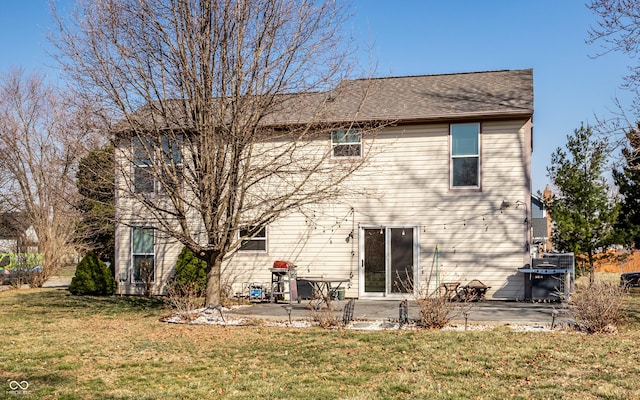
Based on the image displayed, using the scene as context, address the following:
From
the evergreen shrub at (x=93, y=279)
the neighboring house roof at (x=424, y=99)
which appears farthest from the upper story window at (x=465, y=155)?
the evergreen shrub at (x=93, y=279)

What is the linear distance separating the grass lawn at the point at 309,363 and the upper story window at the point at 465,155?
5503 millimetres

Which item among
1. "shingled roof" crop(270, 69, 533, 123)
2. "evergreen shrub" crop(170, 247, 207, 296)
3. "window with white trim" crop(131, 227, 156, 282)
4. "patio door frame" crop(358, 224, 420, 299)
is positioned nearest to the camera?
"shingled roof" crop(270, 69, 533, 123)

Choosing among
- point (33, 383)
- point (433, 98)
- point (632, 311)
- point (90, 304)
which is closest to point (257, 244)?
point (90, 304)

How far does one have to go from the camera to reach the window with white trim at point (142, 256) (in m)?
17.9

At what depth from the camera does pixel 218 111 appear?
40.1 feet

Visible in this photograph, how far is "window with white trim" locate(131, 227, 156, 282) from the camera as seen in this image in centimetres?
1788

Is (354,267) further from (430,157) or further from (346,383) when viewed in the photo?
(346,383)

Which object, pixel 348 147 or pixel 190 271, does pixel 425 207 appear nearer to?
pixel 348 147

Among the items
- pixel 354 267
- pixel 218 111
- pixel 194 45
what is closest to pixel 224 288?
pixel 354 267

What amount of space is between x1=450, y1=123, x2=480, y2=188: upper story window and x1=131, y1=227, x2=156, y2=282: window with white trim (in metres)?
9.16

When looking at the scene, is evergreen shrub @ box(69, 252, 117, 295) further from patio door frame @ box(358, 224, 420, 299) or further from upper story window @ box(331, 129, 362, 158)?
upper story window @ box(331, 129, 362, 158)

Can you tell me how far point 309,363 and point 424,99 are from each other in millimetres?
10418

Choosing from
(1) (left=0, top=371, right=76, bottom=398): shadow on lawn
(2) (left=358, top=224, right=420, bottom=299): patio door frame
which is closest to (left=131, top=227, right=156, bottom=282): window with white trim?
(2) (left=358, top=224, right=420, bottom=299): patio door frame

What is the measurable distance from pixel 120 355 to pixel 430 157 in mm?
9889
